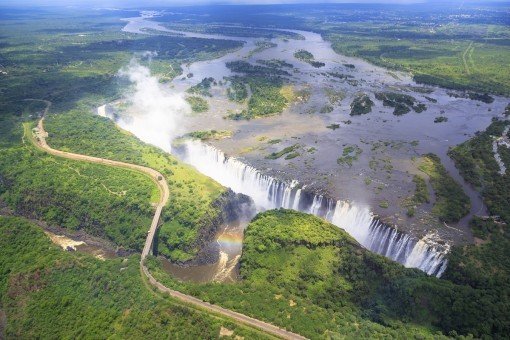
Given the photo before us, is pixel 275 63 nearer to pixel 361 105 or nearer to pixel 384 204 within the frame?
pixel 361 105

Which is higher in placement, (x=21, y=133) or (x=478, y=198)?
(x=478, y=198)

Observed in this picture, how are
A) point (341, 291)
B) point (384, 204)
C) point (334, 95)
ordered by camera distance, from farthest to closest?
1. point (334, 95)
2. point (384, 204)
3. point (341, 291)

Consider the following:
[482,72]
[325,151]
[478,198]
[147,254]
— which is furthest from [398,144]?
[482,72]

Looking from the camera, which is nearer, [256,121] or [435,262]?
[435,262]

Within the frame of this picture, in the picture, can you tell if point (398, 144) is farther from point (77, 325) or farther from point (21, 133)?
point (21, 133)

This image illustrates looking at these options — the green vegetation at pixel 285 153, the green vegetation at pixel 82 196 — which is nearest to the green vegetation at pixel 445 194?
the green vegetation at pixel 285 153

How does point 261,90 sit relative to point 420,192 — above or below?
below

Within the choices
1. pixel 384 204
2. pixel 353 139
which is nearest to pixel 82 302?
pixel 384 204
